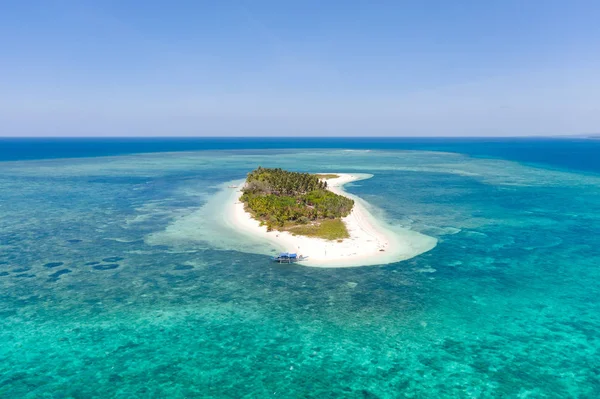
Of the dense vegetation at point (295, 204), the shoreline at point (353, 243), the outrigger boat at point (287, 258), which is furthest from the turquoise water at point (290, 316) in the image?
the dense vegetation at point (295, 204)

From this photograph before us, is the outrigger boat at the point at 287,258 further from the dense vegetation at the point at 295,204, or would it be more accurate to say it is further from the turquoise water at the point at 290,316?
the dense vegetation at the point at 295,204

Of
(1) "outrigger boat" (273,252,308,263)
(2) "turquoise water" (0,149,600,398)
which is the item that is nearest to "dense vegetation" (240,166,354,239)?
(1) "outrigger boat" (273,252,308,263)

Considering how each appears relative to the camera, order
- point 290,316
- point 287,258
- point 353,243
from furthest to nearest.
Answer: point 353,243, point 287,258, point 290,316

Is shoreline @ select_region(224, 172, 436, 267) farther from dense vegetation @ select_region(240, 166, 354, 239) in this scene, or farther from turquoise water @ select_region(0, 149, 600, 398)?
turquoise water @ select_region(0, 149, 600, 398)

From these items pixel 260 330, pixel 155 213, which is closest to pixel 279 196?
pixel 155 213

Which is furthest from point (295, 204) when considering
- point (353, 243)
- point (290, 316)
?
point (290, 316)

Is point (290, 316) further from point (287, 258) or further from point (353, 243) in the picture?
point (353, 243)

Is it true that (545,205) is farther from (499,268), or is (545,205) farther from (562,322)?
(562,322)
